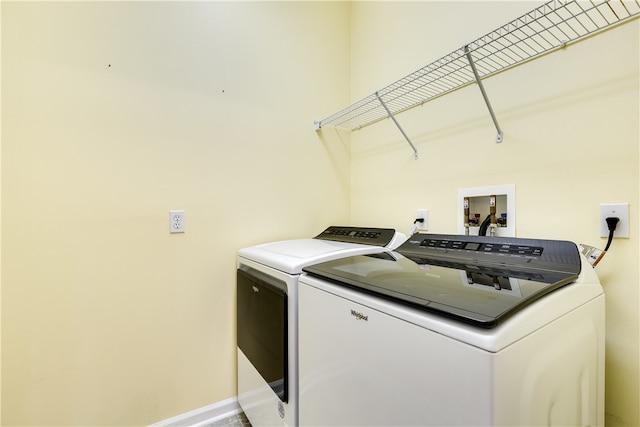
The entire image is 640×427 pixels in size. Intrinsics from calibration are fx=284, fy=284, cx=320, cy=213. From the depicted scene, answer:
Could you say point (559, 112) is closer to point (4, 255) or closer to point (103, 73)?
point (103, 73)

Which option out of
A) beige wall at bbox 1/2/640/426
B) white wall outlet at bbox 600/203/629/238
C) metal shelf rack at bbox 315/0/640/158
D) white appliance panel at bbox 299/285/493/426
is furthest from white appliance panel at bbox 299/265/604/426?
metal shelf rack at bbox 315/0/640/158

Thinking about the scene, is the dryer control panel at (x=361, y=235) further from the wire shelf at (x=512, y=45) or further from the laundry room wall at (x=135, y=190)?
the wire shelf at (x=512, y=45)

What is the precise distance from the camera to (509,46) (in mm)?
1000

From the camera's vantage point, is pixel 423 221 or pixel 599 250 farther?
pixel 423 221

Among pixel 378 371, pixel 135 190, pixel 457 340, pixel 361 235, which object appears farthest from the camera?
pixel 361 235

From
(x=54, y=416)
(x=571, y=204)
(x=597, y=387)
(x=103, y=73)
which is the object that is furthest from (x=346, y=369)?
(x=103, y=73)

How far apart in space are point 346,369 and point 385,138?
4.89ft

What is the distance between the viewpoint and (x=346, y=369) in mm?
835

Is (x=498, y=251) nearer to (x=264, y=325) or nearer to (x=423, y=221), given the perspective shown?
(x=423, y=221)

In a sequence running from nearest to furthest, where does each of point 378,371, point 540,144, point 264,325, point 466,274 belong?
point 378,371
point 466,274
point 540,144
point 264,325

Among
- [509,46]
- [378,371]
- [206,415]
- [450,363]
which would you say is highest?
[509,46]

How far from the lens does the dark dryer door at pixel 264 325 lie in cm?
114

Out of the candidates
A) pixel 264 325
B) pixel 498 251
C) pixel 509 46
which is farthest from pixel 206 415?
pixel 509 46

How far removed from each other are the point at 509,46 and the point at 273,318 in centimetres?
136
